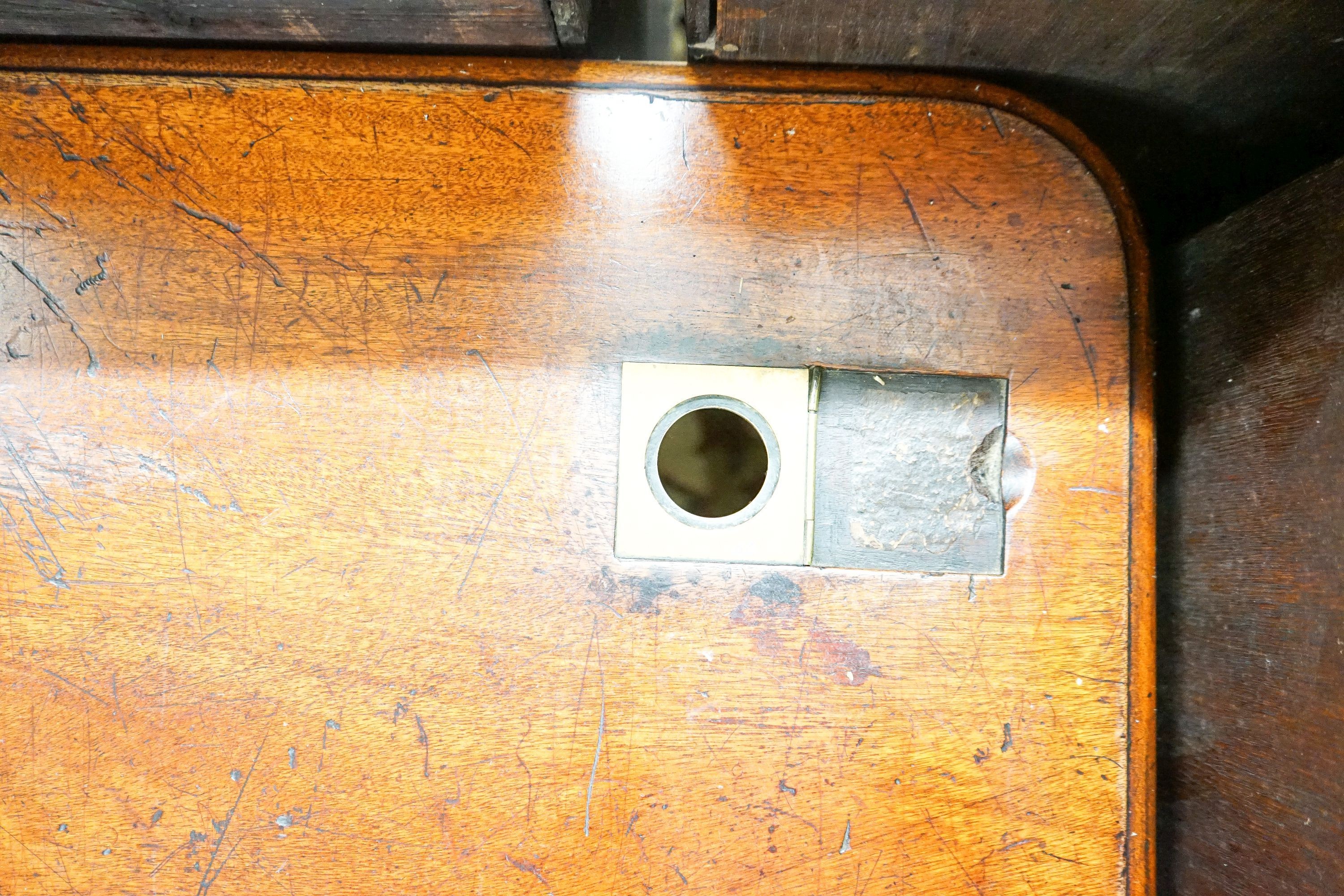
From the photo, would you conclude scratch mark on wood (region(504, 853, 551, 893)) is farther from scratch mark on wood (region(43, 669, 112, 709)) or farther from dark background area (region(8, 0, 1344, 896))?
dark background area (region(8, 0, 1344, 896))

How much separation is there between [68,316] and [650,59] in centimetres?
81

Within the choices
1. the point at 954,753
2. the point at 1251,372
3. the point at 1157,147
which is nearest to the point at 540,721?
the point at 954,753

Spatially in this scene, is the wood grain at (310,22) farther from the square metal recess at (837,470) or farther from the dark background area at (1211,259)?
the square metal recess at (837,470)

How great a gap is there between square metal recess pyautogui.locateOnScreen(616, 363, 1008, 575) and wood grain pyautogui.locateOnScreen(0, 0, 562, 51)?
1.36 ft

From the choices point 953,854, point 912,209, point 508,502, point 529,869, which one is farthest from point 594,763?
point 912,209

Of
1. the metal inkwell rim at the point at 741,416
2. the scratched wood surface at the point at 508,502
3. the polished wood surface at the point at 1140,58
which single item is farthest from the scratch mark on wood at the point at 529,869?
the polished wood surface at the point at 1140,58

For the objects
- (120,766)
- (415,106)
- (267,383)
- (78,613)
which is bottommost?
(120,766)

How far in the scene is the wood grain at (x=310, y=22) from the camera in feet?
2.71

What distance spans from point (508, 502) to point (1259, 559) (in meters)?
0.90

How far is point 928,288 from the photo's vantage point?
0.92 m

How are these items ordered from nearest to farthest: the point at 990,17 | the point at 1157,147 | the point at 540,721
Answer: the point at 990,17, the point at 540,721, the point at 1157,147

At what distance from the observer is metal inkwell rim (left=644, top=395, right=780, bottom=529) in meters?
0.91

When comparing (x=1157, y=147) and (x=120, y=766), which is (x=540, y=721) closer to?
(x=120, y=766)

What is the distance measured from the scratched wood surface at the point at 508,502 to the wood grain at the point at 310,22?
45mm
